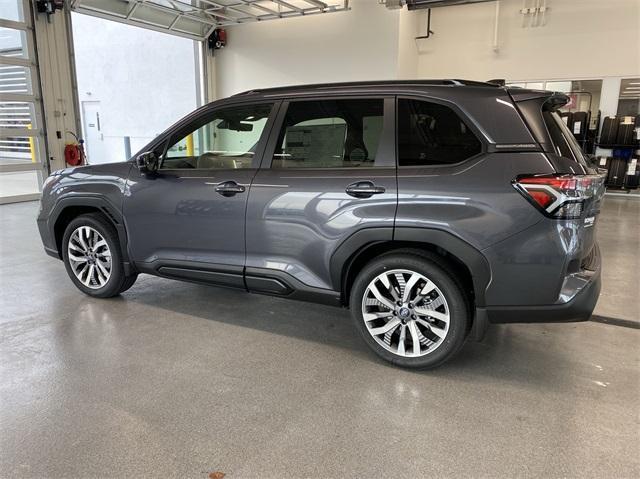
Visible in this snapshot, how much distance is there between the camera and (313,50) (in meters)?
10.2

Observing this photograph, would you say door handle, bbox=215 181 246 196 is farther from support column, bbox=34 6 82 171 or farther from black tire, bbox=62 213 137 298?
support column, bbox=34 6 82 171

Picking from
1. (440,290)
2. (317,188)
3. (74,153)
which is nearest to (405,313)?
(440,290)

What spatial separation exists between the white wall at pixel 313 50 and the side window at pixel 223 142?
22.7 ft

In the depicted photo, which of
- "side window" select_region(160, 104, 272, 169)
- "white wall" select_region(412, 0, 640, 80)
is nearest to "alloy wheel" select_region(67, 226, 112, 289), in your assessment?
"side window" select_region(160, 104, 272, 169)

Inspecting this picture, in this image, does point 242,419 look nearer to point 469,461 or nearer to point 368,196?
point 469,461

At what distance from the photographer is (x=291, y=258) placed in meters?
2.91

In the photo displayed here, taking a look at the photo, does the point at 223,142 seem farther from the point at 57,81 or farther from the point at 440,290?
the point at 57,81

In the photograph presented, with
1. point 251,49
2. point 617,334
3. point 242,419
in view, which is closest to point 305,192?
point 242,419

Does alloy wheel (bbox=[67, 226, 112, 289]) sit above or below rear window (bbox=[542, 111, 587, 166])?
below

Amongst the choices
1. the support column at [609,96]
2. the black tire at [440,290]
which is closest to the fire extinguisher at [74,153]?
the black tire at [440,290]

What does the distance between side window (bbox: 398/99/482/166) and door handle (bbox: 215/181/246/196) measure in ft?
3.39

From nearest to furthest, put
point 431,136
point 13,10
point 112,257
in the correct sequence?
point 431,136
point 112,257
point 13,10

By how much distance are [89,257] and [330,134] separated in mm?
2206

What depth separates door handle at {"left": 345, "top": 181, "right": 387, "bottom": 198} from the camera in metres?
2.60
